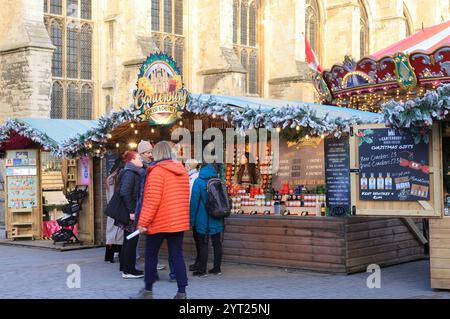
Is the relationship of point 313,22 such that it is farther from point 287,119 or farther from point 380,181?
point 380,181

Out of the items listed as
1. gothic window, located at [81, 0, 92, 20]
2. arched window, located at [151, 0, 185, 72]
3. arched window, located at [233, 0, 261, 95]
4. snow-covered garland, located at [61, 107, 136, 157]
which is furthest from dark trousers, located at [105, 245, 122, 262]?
arched window, located at [233, 0, 261, 95]

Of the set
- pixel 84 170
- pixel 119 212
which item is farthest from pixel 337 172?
pixel 84 170

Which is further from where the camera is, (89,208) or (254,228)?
(89,208)

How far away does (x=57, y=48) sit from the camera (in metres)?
24.6

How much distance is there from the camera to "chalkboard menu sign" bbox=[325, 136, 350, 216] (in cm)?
1045

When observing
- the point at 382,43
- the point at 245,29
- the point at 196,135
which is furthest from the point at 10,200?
the point at 382,43

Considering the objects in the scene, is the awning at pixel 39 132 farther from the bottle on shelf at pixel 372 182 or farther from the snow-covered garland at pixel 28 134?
the bottle on shelf at pixel 372 182

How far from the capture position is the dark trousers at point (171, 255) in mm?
7758

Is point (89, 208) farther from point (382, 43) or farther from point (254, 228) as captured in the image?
point (382, 43)

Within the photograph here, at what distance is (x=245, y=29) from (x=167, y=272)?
21.9m

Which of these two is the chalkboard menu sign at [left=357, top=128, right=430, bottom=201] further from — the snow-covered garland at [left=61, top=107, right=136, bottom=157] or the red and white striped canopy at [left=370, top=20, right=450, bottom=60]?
the snow-covered garland at [left=61, top=107, right=136, bottom=157]

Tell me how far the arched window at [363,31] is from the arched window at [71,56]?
50.9ft

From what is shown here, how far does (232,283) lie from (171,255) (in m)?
1.54
